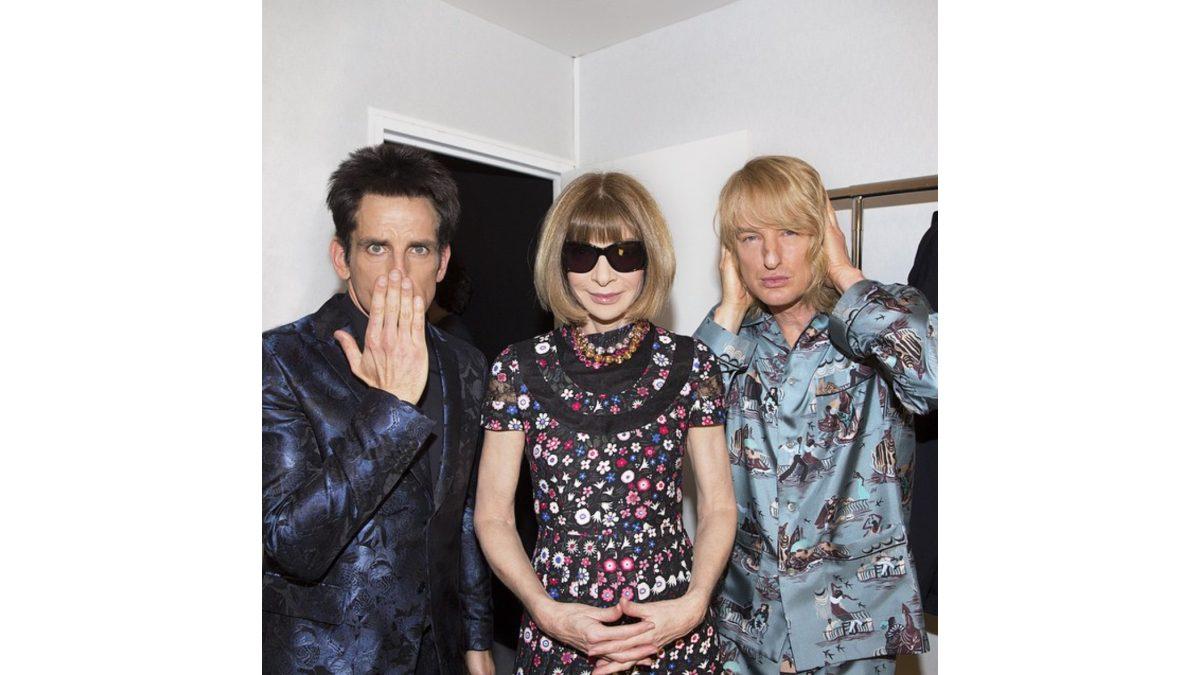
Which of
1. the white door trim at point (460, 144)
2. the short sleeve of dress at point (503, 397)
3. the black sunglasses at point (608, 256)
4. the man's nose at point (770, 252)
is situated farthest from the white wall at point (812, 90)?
the short sleeve of dress at point (503, 397)

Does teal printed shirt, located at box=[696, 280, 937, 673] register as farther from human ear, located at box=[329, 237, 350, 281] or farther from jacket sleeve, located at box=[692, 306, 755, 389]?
human ear, located at box=[329, 237, 350, 281]

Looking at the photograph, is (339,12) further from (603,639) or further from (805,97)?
(603,639)

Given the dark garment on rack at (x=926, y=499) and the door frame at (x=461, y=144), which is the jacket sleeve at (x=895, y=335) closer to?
the dark garment on rack at (x=926, y=499)

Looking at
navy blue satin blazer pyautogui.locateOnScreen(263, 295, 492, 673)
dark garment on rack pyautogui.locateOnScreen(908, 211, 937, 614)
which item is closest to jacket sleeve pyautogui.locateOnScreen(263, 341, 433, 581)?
navy blue satin blazer pyautogui.locateOnScreen(263, 295, 492, 673)

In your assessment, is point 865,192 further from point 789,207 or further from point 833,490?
point 833,490

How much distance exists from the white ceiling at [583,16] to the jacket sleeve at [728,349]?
1.46 meters

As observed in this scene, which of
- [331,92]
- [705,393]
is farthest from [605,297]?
[331,92]

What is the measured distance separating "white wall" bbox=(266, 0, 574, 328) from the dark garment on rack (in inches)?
65.3

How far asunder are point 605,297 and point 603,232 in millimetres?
136

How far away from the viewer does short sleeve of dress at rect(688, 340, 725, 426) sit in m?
1.41

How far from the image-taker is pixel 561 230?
1.45m

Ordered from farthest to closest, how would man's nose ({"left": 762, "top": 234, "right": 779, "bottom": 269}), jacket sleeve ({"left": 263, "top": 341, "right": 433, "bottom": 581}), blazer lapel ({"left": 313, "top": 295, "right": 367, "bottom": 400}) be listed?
1. man's nose ({"left": 762, "top": 234, "right": 779, "bottom": 269})
2. blazer lapel ({"left": 313, "top": 295, "right": 367, "bottom": 400})
3. jacket sleeve ({"left": 263, "top": 341, "right": 433, "bottom": 581})
